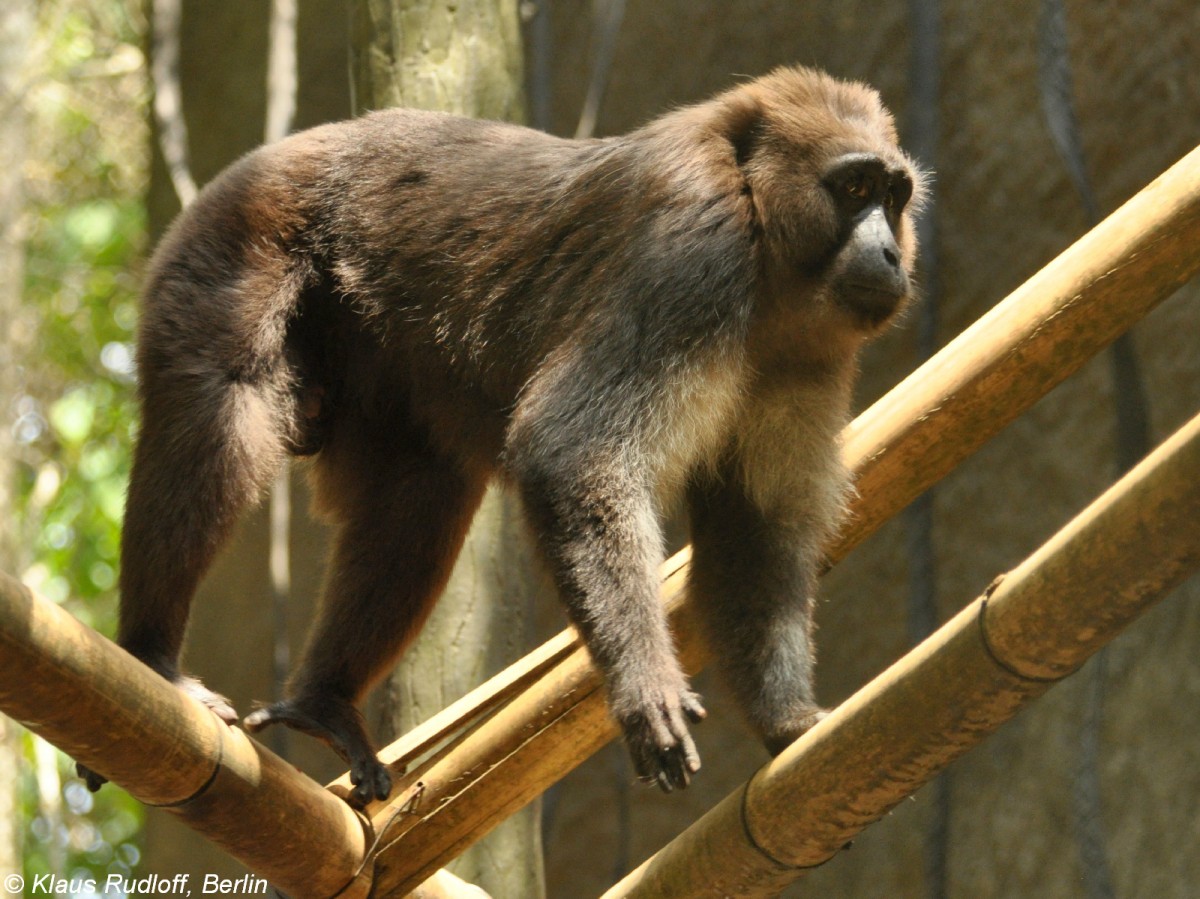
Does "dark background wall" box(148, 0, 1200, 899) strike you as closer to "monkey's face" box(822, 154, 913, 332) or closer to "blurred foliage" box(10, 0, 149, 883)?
"monkey's face" box(822, 154, 913, 332)

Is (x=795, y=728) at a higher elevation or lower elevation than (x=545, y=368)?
lower

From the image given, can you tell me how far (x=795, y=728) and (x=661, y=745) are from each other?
23.1 inches

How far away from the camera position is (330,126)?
4566mm

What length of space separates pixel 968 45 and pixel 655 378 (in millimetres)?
2965

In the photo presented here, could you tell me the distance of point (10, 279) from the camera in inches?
253

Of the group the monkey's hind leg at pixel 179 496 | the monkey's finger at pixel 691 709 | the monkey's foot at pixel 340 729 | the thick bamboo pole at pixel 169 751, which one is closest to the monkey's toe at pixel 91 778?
the thick bamboo pole at pixel 169 751

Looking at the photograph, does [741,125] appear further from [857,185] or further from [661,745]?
[661,745]

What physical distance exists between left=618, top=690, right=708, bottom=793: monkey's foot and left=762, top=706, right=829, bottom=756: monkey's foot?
0.49 m

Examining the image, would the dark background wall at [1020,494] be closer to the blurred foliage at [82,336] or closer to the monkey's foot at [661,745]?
the monkey's foot at [661,745]

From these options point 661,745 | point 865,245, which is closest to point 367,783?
point 661,745

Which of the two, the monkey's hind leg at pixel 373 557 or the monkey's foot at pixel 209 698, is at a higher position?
the monkey's foot at pixel 209 698

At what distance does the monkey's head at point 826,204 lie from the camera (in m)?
3.91

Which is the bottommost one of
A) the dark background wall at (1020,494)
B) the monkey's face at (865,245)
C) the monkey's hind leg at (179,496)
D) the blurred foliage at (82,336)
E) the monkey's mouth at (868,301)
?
the blurred foliage at (82,336)

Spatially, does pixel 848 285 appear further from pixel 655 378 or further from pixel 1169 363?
pixel 1169 363
